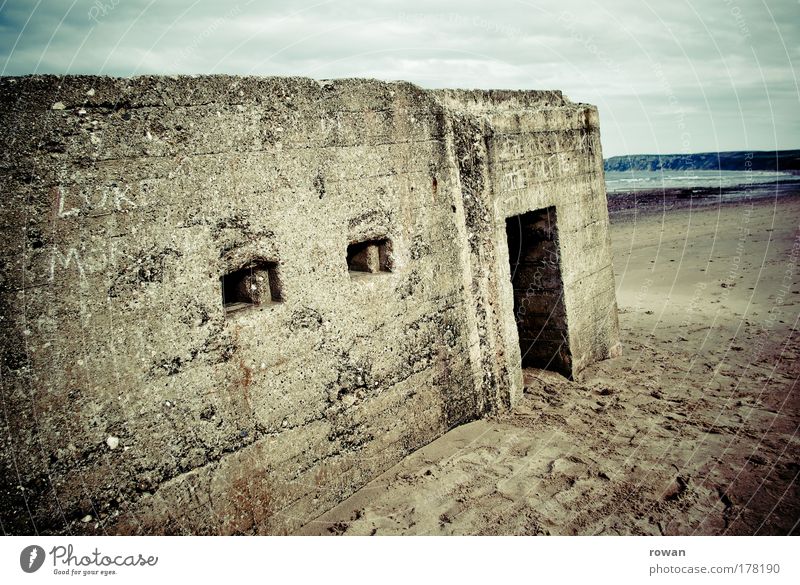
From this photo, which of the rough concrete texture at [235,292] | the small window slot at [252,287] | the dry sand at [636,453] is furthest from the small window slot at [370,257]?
the dry sand at [636,453]

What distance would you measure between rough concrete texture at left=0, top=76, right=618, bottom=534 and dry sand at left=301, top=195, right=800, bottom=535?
Result: 36cm

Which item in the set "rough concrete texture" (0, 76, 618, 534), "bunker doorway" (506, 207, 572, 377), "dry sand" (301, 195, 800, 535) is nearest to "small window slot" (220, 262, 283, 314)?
"rough concrete texture" (0, 76, 618, 534)

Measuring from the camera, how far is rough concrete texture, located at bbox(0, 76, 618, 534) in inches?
106

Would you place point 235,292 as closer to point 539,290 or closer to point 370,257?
point 370,257

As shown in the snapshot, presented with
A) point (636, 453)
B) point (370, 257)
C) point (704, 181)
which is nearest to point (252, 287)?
point (370, 257)

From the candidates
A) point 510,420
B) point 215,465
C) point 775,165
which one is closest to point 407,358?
point 510,420

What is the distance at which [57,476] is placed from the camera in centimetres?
273

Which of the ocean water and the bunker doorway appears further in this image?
the ocean water

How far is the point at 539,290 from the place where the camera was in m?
6.42

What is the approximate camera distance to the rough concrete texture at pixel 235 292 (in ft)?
8.85

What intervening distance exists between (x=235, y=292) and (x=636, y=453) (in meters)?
3.76

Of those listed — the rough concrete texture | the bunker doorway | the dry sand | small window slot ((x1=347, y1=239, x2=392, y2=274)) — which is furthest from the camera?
the bunker doorway

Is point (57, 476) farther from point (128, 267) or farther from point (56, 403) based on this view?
point (128, 267)

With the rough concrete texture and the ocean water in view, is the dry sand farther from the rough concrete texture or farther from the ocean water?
the ocean water
